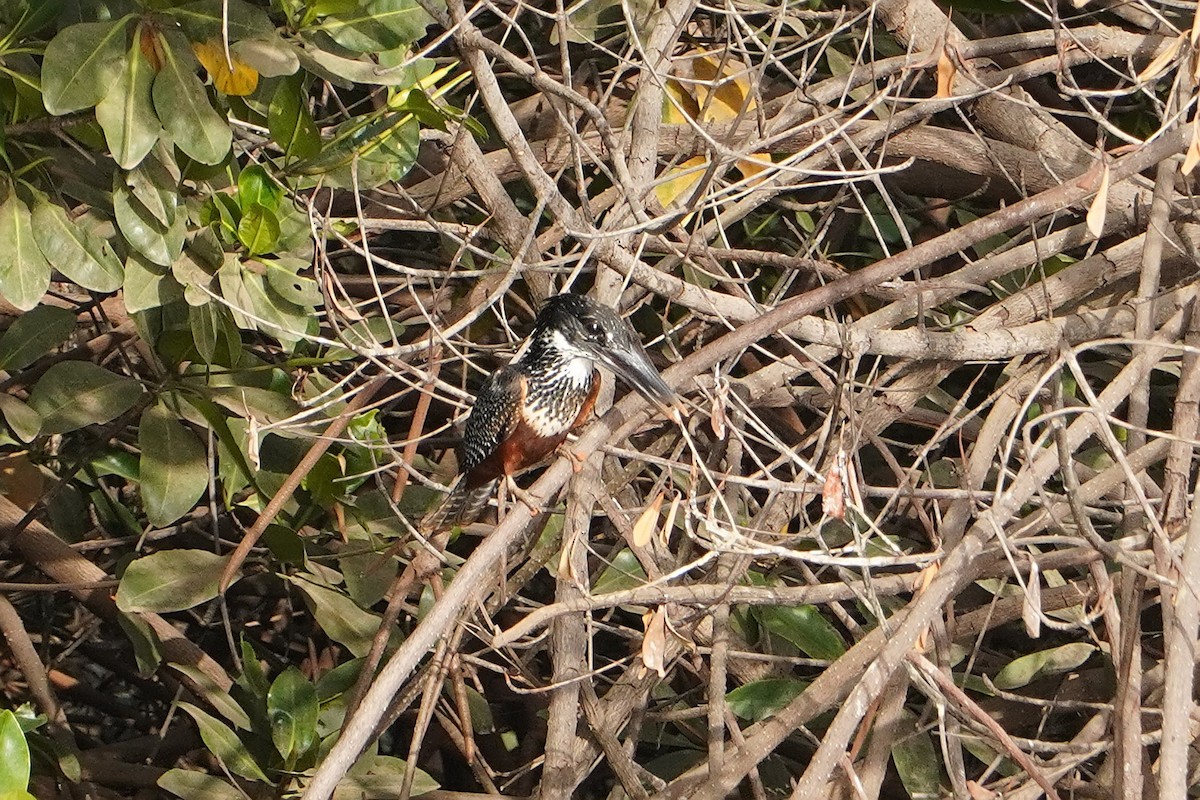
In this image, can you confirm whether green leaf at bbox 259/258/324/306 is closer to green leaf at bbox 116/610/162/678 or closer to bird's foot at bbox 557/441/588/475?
bird's foot at bbox 557/441/588/475

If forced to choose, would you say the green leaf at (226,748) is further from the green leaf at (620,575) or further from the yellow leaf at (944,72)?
the yellow leaf at (944,72)

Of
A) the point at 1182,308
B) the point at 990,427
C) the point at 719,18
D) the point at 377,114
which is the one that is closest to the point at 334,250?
the point at 377,114

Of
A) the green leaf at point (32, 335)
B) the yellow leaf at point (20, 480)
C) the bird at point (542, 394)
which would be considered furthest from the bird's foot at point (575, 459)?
Result: the yellow leaf at point (20, 480)

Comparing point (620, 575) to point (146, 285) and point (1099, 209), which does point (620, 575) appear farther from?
point (1099, 209)

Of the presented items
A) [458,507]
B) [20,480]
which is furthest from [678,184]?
[20,480]

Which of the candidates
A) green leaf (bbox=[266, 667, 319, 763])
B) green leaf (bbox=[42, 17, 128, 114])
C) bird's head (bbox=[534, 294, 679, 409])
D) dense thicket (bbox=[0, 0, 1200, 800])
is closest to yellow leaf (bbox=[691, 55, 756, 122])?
dense thicket (bbox=[0, 0, 1200, 800])

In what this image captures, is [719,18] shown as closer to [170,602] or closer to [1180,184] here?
[1180,184]
